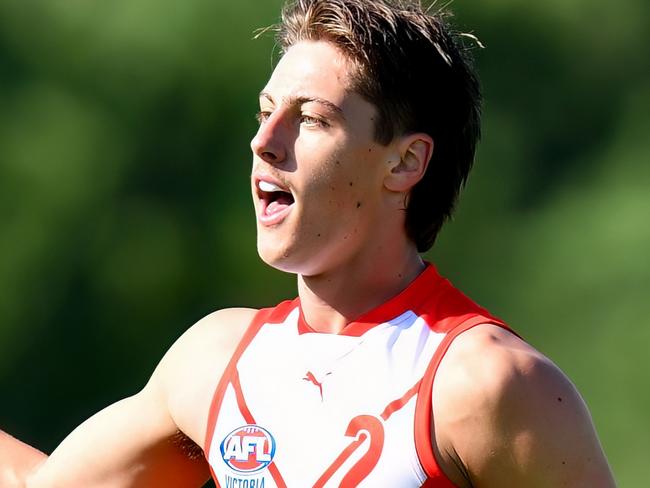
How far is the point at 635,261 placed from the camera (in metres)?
5.73

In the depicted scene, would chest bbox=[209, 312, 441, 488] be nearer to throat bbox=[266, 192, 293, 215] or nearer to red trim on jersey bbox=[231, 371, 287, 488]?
red trim on jersey bbox=[231, 371, 287, 488]

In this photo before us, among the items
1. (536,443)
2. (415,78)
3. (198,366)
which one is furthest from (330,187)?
(536,443)

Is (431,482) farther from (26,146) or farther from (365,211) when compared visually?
(26,146)

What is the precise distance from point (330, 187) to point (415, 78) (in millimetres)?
272

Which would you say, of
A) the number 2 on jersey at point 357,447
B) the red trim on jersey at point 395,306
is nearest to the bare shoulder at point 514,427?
the number 2 on jersey at point 357,447

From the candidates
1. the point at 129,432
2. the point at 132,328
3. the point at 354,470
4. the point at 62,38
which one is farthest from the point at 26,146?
the point at 354,470

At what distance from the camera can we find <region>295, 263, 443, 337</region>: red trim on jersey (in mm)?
2283

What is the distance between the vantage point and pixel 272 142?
224 cm

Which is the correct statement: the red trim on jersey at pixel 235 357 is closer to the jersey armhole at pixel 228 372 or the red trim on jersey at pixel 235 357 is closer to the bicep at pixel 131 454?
the jersey armhole at pixel 228 372

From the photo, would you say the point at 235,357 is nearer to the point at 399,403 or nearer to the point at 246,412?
the point at 246,412

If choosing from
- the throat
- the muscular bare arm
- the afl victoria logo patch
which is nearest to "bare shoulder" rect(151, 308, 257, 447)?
the muscular bare arm

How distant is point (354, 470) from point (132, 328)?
4.25 meters

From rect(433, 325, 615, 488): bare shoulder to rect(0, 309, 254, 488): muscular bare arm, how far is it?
0.55 meters

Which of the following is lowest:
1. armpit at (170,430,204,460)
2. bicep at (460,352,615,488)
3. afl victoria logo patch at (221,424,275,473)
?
bicep at (460,352,615,488)
